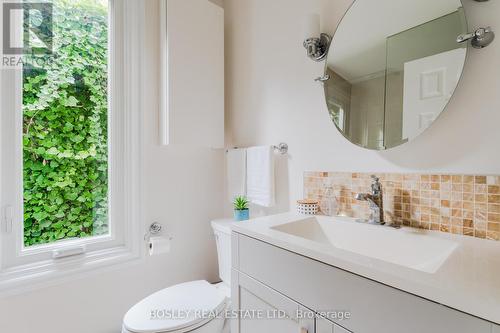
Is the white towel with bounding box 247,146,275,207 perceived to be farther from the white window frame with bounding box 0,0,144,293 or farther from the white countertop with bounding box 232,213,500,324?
the white window frame with bounding box 0,0,144,293

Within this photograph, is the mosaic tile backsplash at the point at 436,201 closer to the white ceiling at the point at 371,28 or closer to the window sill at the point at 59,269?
the white ceiling at the point at 371,28

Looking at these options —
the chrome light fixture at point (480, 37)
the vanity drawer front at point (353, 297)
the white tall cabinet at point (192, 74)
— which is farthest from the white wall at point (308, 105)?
the vanity drawer front at point (353, 297)

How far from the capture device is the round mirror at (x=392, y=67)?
2.74 ft

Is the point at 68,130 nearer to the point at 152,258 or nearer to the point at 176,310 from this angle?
the point at 152,258

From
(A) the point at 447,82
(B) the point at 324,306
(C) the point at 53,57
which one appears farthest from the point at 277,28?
(B) the point at 324,306

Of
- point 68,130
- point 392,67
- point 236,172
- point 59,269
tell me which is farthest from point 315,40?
point 59,269

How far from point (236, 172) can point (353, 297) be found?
1120 mm

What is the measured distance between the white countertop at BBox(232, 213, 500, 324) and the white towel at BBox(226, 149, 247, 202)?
0.79 meters

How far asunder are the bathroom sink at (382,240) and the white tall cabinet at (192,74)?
0.89m

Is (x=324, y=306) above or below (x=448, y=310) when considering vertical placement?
below

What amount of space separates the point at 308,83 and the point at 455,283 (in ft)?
3.36

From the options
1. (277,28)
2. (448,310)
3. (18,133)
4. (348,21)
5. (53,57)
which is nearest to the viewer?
(448,310)

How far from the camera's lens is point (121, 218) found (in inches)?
60.6

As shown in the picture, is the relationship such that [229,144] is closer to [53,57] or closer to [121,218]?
[121,218]
